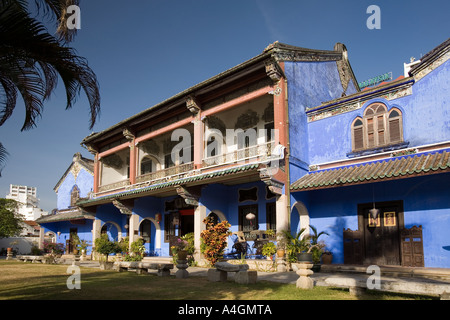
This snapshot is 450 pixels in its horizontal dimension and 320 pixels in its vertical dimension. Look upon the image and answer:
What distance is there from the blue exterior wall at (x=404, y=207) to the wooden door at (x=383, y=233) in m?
0.21

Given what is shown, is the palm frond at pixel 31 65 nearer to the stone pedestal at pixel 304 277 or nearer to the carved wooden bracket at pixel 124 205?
the stone pedestal at pixel 304 277

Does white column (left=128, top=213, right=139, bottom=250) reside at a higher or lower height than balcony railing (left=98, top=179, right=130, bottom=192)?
lower

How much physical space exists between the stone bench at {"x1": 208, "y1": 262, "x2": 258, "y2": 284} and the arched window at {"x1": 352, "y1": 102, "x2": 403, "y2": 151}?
21.0 feet

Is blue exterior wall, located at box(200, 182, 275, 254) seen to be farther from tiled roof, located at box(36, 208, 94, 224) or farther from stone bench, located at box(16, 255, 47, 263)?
→ tiled roof, located at box(36, 208, 94, 224)

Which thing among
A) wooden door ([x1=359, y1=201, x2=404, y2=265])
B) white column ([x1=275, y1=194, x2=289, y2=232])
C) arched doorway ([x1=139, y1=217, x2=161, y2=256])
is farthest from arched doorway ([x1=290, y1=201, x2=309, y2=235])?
arched doorway ([x1=139, y1=217, x2=161, y2=256])

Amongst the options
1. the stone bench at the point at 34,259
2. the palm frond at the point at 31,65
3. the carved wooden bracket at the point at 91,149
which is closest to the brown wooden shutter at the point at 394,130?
the palm frond at the point at 31,65

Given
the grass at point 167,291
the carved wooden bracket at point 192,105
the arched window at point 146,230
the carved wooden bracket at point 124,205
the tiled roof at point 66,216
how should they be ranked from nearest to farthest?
the grass at point 167,291, the carved wooden bracket at point 192,105, the carved wooden bracket at point 124,205, the arched window at point 146,230, the tiled roof at point 66,216

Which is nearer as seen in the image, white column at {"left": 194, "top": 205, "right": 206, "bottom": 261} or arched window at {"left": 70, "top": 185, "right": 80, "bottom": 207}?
white column at {"left": 194, "top": 205, "right": 206, "bottom": 261}

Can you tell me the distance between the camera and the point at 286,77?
13.2 m

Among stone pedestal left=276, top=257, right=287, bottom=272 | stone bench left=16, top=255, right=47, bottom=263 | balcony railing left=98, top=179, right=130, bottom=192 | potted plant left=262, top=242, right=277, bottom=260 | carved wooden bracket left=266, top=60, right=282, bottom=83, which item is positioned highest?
carved wooden bracket left=266, top=60, right=282, bottom=83

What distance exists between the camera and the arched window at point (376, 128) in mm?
12211

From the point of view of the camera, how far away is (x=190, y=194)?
48.1ft

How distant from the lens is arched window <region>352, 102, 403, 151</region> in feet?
40.1
